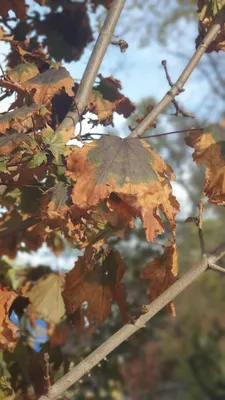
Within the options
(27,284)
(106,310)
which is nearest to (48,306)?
(27,284)

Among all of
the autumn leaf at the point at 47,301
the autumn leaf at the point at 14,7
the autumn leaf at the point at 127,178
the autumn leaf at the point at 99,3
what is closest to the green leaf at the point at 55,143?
the autumn leaf at the point at 127,178

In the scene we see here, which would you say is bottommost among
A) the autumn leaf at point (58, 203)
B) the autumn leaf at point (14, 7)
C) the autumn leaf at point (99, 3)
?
the autumn leaf at point (58, 203)

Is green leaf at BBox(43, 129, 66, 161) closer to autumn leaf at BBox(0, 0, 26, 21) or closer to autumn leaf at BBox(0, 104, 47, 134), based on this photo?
autumn leaf at BBox(0, 104, 47, 134)

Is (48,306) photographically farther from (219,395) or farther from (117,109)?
(219,395)

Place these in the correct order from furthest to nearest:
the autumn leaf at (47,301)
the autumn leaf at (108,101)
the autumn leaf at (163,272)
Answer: the autumn leaf at (47,301) → the autumn leaf at (108,101) → the autumn leaf at (163,272)

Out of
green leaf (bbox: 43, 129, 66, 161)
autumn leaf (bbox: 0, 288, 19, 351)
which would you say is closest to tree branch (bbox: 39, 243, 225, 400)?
autumn leaf (bbox: 0, 288, 19, 351)

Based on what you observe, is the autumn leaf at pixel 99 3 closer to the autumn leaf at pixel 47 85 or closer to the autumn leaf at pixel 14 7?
the autumn leaf at pixel 14 7
